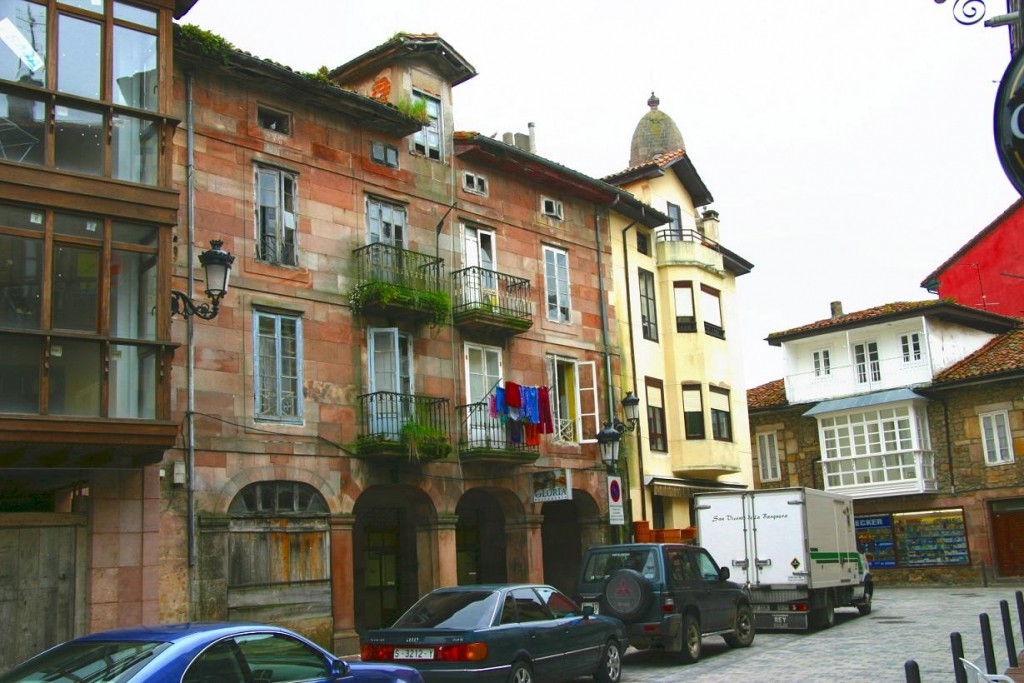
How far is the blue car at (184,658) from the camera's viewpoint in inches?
293

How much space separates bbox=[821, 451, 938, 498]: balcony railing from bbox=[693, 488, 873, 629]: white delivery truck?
15.6 m

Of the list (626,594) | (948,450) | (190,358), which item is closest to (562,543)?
(626,594)

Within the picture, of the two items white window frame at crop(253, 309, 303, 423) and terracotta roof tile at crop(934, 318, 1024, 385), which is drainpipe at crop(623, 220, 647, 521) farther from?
terracotta roof tile at crop(934, 318, 1024, 385)

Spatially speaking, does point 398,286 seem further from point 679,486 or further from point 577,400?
point 679,486

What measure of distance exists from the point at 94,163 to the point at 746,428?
22218 mm

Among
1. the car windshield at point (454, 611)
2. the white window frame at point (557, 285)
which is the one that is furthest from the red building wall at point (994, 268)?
the car windshield at point (454, 611)

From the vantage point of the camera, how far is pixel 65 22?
49.4 feet

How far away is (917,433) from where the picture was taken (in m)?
37.2

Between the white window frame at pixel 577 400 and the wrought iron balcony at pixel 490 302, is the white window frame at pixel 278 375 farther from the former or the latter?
the white window frame at pixel 577 400

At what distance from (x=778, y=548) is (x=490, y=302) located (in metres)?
7.80

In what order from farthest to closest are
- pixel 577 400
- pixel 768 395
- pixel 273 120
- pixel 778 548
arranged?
pixel 768 395 < pixel 577 400 < pixel 778 548 < pixel 273 120

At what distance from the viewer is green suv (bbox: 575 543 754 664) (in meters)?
16.5

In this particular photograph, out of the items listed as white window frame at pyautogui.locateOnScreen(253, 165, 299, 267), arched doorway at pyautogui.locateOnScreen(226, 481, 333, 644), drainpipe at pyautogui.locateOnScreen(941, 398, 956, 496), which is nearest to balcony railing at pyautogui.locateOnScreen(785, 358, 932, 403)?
drainpipe at pyautogui.locateOnScreen(941, 398, 956, 496)

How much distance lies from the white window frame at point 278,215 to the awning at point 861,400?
83.2ft
